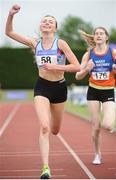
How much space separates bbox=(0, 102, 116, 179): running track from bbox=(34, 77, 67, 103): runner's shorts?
107 centimetres

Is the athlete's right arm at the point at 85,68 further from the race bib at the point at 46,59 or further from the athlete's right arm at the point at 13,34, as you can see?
the athlete's right arm at the point at 13,34

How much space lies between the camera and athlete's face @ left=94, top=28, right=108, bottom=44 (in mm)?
9180

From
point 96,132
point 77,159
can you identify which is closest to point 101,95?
point 96,132

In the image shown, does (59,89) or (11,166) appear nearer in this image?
(59,89)

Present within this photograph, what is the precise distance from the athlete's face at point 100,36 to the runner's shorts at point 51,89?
1275 millimetres

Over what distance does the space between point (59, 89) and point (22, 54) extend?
46.3 m

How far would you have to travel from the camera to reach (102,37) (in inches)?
361

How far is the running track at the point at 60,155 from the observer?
27.8 ft

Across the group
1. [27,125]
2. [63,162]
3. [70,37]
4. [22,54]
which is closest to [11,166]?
[63,162]

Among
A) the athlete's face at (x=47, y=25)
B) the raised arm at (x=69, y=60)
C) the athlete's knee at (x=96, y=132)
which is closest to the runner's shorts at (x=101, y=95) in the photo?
the athlete's knee at (x=96, y=132)

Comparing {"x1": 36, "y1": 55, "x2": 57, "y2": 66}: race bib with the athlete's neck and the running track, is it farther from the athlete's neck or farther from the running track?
the running track

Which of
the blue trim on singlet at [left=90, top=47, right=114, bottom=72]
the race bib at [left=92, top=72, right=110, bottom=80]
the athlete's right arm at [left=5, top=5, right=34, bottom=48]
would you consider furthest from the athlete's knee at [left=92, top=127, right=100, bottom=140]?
the athlete's right arm at [left=5, top=5, right=34, bottom=48]

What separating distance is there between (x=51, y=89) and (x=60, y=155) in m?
2.93

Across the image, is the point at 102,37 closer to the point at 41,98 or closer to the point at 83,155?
the point at 41,98
